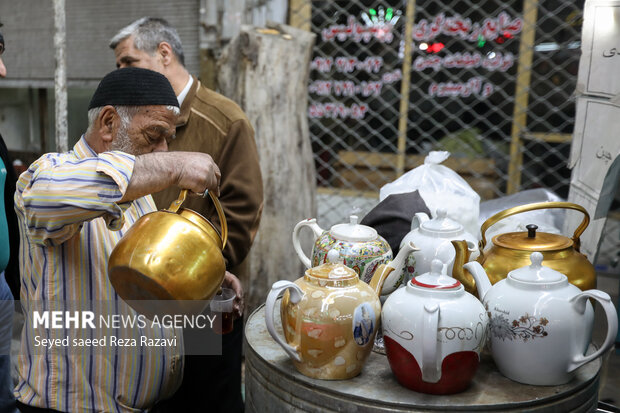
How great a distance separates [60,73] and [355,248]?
1961mm

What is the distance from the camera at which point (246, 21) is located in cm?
345

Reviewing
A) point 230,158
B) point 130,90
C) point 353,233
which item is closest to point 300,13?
point 230,158

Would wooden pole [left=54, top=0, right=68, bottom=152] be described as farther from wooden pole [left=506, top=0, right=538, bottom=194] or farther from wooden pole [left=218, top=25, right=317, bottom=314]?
wooden pole [left=506, top=0, right=538, bottom=194]

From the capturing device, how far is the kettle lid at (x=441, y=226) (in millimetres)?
1368

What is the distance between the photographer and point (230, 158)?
216 cm

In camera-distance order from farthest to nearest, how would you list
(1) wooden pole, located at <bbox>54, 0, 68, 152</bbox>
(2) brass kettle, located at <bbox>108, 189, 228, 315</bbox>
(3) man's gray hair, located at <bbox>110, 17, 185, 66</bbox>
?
1. (1) wooden pole, located at <bbox>54, 0, 68, 152</bbox>
2. (3) man's gray hair, located at <bbox>110, 17, 185, 66</bbox>
3. (2) brass kettle, located at <bbox>108, 189, 228, 315</bbox>

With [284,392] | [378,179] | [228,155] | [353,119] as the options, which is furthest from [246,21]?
[284,392]

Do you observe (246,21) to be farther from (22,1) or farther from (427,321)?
(427,321)

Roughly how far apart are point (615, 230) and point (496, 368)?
2.81 meters

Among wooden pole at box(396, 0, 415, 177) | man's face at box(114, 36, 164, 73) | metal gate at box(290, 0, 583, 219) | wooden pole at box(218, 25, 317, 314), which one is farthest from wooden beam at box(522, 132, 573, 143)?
man's face at box(114, 36, 164, 73)

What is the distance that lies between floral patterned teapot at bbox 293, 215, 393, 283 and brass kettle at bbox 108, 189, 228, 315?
0.26 m

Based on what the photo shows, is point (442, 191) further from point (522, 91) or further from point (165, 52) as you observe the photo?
point (522, 91)

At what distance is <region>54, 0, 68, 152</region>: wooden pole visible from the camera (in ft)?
8.73

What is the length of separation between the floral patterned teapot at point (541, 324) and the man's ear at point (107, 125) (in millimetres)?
948
